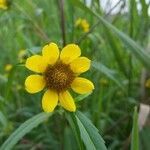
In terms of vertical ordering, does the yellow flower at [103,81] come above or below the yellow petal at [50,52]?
below

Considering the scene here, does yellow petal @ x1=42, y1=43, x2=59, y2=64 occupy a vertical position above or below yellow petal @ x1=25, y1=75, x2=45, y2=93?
above

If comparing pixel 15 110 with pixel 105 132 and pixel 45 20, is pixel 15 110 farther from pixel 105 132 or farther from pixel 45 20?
pixel 45 20

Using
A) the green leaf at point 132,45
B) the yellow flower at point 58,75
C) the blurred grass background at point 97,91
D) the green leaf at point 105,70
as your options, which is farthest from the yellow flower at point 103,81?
the yellow flower at point 58,75

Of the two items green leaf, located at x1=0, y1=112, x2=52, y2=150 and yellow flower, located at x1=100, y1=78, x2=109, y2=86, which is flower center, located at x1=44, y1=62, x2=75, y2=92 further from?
yellow flower, located at x1=100, y1=78, x2=109, y2=86

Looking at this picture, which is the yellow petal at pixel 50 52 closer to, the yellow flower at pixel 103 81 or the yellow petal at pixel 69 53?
the yellow petal at pixel 69 53

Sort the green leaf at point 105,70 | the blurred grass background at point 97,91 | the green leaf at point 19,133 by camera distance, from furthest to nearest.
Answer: the blurred grass background at point 97,91, the green leaf at point 105,70, the green leaf at point 19,133

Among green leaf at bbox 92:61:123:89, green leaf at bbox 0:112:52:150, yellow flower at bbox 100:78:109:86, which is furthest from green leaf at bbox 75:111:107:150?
yellow flower at bbox 100:78:109:86
